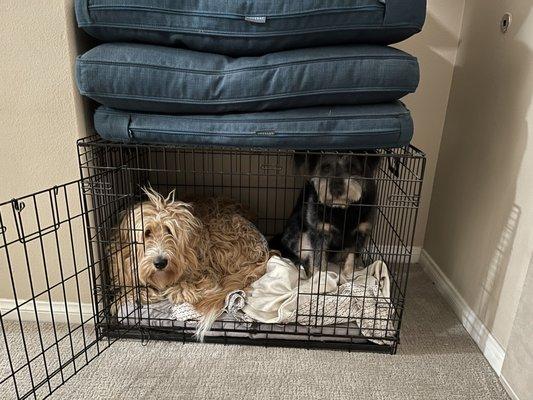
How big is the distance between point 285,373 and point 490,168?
41.5 inches

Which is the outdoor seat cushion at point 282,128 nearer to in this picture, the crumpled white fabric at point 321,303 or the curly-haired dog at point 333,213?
the curly-haired dog at point 333,213

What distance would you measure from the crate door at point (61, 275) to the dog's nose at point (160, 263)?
0.65ft

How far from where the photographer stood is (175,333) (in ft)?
4.88

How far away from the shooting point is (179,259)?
1.45 meters

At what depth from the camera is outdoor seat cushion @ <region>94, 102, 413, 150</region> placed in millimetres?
1232

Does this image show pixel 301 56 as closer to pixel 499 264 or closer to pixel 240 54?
pixel 240 54

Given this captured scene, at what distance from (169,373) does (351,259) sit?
32.8 inches

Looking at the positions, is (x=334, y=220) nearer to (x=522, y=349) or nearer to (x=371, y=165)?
(x=371, y=165)

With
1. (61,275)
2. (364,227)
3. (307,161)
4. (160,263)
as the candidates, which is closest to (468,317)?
(364,227)

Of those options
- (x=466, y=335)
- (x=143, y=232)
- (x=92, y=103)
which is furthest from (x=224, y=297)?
(x=466, y=335)

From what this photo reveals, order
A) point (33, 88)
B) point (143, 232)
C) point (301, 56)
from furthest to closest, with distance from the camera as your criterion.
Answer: point (143, 232) < point (33, 88) < point (301, 56)

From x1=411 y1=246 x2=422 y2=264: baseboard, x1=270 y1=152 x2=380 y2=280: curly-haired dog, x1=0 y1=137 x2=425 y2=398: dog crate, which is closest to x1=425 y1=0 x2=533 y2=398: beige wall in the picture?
x1=411 y1=246 x2=422 y2=264: baseboard

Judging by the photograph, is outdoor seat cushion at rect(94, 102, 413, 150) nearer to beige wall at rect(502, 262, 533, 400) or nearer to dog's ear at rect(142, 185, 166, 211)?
dog's ear at rect(142, 185, 166, 211)

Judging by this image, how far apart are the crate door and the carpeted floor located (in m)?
0.11
